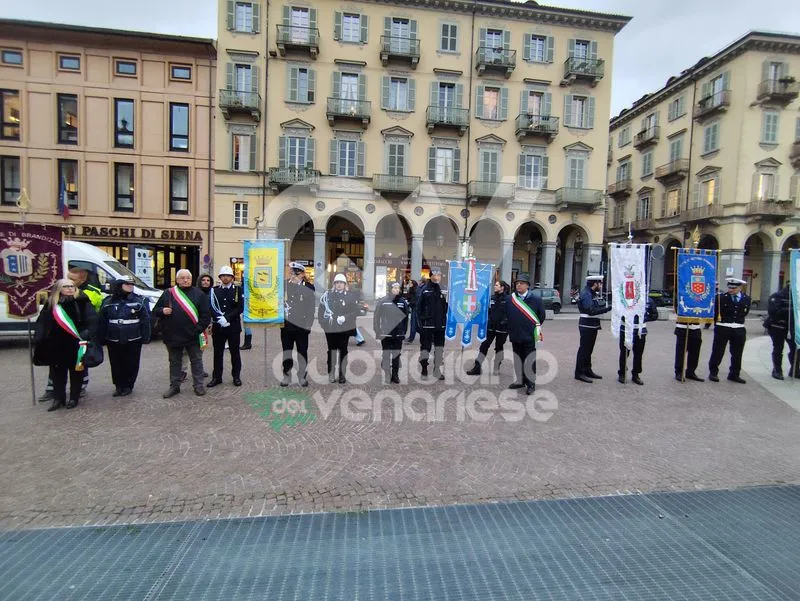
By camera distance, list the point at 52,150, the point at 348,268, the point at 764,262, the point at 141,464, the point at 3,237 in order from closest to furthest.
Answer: the point at 141,464
the point at 3,237
the point at 52,150
the point at 348,268
the point at 764,262

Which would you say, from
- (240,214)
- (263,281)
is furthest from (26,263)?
(240,214)

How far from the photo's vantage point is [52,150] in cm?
2302

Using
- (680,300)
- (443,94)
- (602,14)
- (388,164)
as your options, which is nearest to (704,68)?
(602,14)

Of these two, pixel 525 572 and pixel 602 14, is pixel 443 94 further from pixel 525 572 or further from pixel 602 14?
pixel 525 572

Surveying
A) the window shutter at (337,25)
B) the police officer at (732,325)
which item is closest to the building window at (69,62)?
the window shutter at (337,25)

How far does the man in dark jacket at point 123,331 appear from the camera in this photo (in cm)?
634

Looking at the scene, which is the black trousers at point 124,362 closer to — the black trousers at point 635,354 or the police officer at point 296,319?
the police officer at point 296,319

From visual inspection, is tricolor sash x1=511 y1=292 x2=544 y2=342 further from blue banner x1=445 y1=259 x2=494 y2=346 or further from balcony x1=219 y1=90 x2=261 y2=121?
balcony x1=219 y1=90 x2=261 y2=121

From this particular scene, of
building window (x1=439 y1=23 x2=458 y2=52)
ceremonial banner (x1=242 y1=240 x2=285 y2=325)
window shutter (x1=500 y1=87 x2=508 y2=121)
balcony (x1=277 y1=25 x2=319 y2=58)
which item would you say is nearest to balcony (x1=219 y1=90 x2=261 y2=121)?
balcony (x1=277 y1=25 x2=319 y2=58)

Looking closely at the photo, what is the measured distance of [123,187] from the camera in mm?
24094

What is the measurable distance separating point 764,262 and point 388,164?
88.0ft

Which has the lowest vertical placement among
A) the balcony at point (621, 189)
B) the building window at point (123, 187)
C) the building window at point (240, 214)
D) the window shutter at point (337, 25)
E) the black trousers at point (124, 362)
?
the black trousers at point (124, 362)

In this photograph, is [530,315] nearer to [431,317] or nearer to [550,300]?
[431,317]

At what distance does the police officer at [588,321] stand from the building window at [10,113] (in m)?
29.0
